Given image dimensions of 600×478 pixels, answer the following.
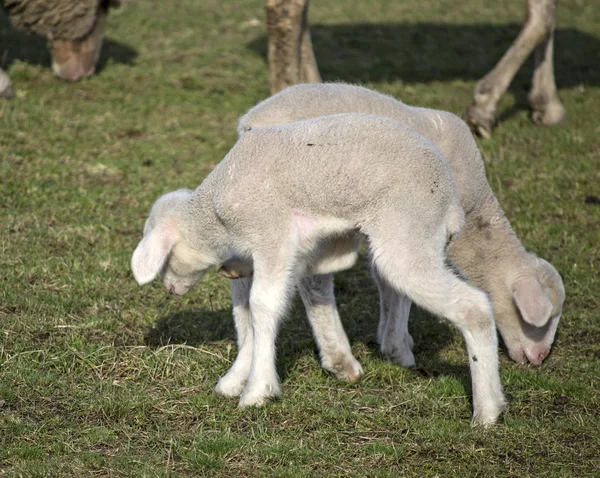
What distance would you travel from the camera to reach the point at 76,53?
9.51 m

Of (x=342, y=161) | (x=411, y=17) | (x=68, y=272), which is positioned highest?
(x=342, y=161)

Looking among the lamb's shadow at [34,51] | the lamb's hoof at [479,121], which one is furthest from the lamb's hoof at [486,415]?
the lamb's shadow at [34,51]

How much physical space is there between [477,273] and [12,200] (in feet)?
11.8

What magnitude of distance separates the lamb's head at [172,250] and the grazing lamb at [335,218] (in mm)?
11

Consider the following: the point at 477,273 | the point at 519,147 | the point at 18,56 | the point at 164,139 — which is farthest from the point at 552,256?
the point at 18,56

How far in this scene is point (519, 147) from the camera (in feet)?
28.5

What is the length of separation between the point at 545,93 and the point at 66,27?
5.02 metres

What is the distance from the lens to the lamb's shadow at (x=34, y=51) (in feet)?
33.1

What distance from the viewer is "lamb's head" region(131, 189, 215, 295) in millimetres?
4227

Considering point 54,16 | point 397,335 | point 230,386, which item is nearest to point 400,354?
point 397,335

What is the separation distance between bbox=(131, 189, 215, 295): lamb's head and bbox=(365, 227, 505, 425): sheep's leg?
95 cm

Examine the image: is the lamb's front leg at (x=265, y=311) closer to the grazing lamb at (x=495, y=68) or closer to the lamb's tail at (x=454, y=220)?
the lamb's tail at (x=454, y=220)

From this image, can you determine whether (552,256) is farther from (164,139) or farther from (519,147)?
(164,139)

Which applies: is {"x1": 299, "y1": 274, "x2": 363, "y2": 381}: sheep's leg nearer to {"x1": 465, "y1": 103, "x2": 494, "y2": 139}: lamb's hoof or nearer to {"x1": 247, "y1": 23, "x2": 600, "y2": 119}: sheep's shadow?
{"x1": 465, "y1": 103, "x2": 494, "y2": 139}: lamb's hoof
